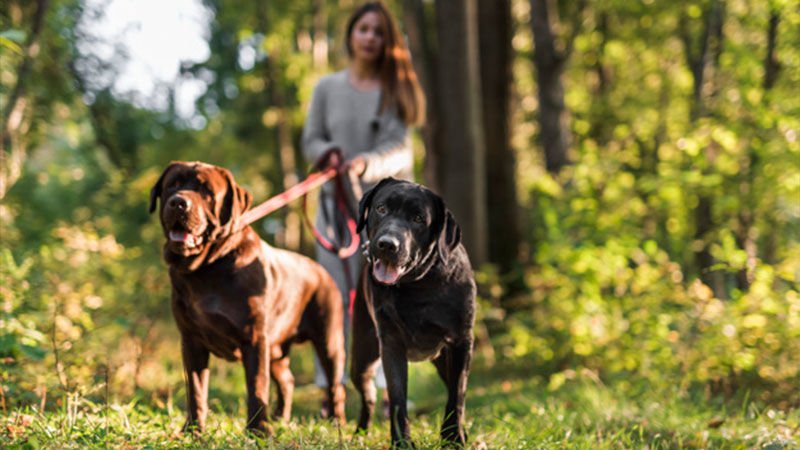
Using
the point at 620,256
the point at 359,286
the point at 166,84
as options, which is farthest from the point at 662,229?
the point at 166,84

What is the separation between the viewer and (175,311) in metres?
3.94

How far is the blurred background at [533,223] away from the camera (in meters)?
5.90

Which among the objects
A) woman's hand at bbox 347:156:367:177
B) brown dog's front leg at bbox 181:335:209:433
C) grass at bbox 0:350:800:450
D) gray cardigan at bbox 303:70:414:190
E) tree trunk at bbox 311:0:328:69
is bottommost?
grass at bbox 0:350:800:450

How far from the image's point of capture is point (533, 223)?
33.2ft

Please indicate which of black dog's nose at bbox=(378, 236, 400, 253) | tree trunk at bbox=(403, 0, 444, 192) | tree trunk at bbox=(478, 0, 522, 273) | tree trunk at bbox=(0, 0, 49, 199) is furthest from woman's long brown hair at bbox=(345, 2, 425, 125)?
tree trunk at bbox=(478, 0, 522, 273)

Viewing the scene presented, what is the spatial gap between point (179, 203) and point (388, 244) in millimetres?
1129

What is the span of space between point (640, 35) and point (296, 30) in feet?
31.0

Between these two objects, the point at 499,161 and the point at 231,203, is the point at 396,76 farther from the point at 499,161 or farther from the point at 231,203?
the point at 499,161

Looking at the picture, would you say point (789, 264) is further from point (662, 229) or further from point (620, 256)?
point (662, 229)

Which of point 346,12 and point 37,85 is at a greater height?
point 346,12

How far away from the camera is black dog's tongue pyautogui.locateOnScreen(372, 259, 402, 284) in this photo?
128 inches

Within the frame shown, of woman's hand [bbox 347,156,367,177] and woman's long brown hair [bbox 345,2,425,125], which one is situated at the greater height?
woman's long brown hair [bbox 345,2,425,125]

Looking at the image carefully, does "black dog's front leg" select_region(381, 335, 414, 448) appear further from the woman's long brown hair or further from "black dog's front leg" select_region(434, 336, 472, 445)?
the woman's long brown hair

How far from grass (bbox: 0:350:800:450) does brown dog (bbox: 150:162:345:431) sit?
0.96 feet
